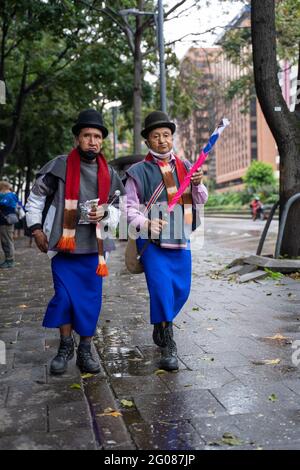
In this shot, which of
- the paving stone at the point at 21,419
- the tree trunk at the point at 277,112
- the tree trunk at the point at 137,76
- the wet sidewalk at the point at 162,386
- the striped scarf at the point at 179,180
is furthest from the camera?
the tree trunk at the point at 137,76

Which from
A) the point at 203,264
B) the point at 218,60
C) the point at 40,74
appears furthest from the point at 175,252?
the point at 40,74

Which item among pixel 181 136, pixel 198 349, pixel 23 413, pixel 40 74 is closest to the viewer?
pixel 23 413

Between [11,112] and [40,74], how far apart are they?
7.77 ft

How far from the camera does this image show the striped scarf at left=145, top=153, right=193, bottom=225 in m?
4.61

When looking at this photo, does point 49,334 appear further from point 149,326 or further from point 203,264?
point 203,264

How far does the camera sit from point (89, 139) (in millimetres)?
4418

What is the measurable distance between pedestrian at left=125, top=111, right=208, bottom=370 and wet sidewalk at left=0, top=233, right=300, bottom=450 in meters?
0.42

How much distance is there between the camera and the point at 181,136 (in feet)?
190

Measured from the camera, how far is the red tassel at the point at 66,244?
4305mm

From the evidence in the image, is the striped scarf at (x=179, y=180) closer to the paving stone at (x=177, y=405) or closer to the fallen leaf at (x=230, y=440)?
the paving stone at (x=177, y=405)

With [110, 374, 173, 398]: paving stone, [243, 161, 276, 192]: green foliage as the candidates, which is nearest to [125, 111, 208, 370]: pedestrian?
[110, 374, 173, 398]: paving stone

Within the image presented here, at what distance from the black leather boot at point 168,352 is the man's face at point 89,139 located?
4.67 ft

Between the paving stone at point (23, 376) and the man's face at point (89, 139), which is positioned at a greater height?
the man's face at point (89, 139)

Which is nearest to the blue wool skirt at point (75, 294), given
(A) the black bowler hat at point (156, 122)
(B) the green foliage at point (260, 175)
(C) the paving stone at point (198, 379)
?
(C) the paving stone at point (198, 379)
